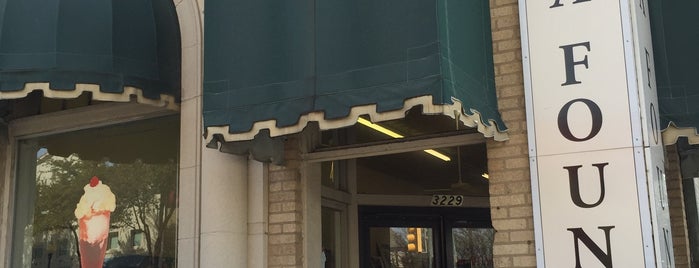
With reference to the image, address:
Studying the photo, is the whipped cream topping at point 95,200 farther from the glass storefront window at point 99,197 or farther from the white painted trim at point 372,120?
the white painted trim at point 372,120

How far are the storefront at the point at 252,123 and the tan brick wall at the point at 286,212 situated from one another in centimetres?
2

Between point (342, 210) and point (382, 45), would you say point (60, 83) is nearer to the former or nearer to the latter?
point (382, 45)

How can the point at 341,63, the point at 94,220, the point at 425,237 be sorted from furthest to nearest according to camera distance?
the point at 425,237 → the point at 94,220 → the point at 341,63

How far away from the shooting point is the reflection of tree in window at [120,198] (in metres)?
7.97

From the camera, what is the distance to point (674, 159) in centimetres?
664

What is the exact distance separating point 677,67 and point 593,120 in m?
0.91

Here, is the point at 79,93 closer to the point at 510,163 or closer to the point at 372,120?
the point at 372,120

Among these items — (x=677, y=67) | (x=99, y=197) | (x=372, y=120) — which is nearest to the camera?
(x=372, y=120)

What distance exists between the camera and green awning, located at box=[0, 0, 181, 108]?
6.61 metres

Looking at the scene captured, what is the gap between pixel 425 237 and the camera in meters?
10.8

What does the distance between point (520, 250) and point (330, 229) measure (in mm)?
3024

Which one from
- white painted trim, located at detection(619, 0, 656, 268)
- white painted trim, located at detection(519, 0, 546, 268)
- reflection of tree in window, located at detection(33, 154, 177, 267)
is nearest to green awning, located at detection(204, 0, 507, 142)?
white painted trim, located at detection(519, 0, 546, 268)

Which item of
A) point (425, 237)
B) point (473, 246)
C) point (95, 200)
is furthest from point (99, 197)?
point (473, 246)

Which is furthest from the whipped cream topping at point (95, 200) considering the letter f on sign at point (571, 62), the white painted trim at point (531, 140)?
the letter f on sign at point (571, 62)
